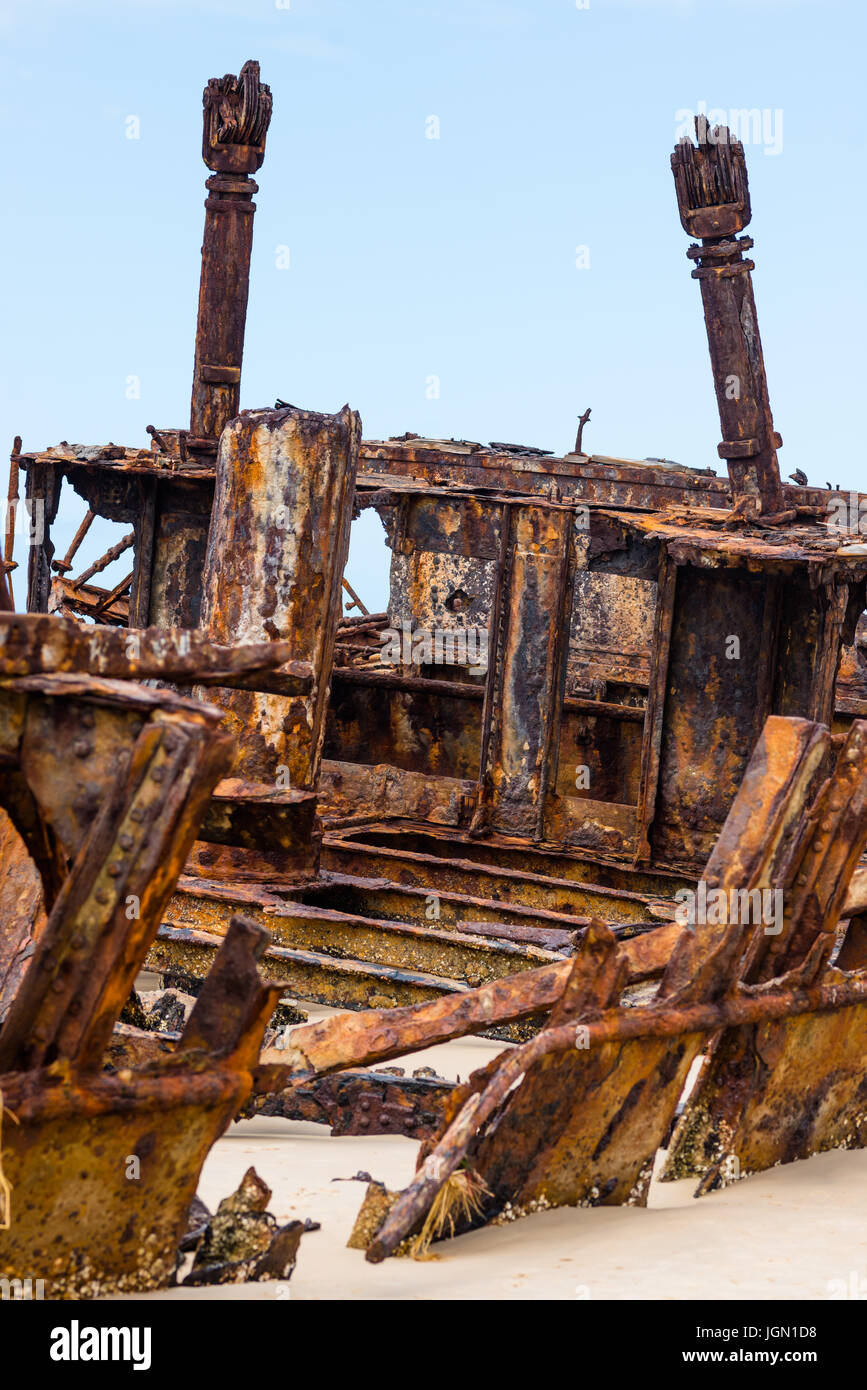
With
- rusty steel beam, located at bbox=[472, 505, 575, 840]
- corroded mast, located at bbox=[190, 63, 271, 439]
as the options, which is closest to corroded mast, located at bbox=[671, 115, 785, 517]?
rusty steel beam, located at bbox=[472, 505, 575, 840]

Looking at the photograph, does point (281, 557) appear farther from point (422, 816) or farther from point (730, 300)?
point (730, 300)

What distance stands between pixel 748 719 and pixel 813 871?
505 cm

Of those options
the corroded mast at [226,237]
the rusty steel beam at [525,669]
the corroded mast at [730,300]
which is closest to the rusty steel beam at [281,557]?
the rusty steel beam at [525,669]

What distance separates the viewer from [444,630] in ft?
50.9

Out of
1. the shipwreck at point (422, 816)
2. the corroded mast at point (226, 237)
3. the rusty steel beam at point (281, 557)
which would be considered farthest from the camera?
the corroded mast at point (226, 237)

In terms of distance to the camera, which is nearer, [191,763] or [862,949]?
[191,763]

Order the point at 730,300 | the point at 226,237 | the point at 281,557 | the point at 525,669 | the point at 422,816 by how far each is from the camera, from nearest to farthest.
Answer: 1. the point at 281,557
2. the point at 525,669
3. the point at 422,816
4. the point at 730,300
5. the point at 226,237

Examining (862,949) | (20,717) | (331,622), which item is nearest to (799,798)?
(862,949)

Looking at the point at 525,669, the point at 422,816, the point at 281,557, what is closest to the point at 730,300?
the point at 525,669

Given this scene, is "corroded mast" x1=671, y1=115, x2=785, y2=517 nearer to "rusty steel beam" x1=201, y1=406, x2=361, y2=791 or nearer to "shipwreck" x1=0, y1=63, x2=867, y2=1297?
"shipwreck" x1=0, y1=63, x2=867, y2=1297

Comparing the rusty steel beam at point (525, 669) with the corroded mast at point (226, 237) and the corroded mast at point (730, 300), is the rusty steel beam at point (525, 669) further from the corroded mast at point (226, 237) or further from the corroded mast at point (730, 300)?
the corroded mast at point (226, 237)

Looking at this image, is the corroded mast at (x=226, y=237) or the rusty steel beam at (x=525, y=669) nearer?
the rusty steel beam at (x=525, y=669)
